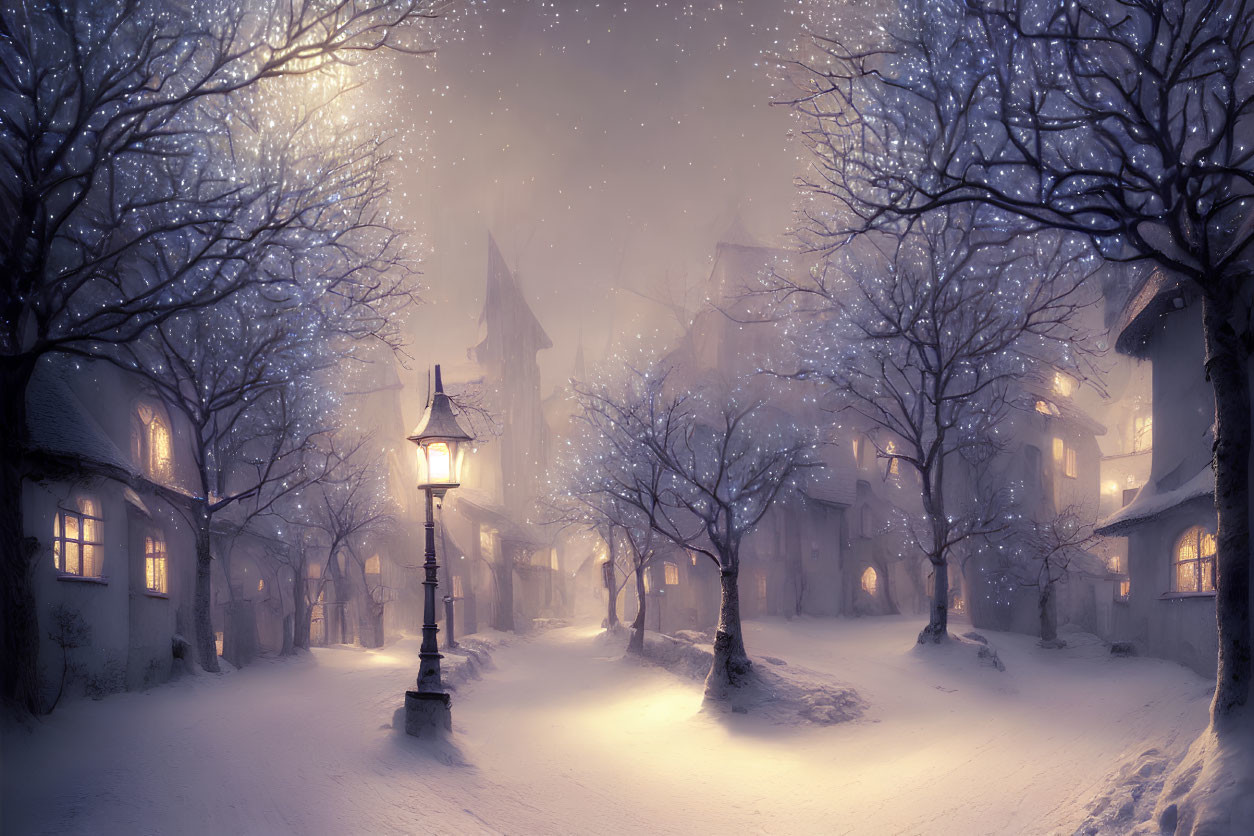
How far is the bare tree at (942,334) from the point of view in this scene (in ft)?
61.5

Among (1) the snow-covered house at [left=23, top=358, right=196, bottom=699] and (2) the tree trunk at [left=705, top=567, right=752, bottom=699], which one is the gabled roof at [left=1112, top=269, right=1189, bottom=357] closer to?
(2) the tree trunk at [left=705, top=567, right=752, bottom=699]

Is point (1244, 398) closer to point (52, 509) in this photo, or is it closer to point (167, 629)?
point (52, 509)

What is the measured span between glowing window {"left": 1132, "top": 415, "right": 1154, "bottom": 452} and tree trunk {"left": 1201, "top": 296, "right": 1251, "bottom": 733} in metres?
37.5

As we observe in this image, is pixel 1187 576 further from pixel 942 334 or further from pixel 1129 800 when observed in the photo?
pixel 1129 800

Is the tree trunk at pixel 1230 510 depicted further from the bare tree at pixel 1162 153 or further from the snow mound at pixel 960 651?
the snow mound at pixel 960 651

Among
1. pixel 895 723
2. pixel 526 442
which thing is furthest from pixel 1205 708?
pixel 526 442

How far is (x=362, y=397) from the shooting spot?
45094 millimetres

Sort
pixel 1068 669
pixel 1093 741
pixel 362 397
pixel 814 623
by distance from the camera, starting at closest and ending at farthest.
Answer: pixel 1093 741 → pixel 1068 669 → pixel 814 623 → pixel 362 397

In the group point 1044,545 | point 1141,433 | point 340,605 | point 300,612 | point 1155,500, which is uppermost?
point 1141,433

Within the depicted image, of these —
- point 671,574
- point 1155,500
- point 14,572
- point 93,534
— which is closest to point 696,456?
point 671,574

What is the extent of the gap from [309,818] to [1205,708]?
10.5 meters

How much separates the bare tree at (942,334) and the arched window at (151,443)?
682 inches

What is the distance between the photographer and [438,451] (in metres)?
12.6

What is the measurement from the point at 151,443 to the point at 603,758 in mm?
16238
